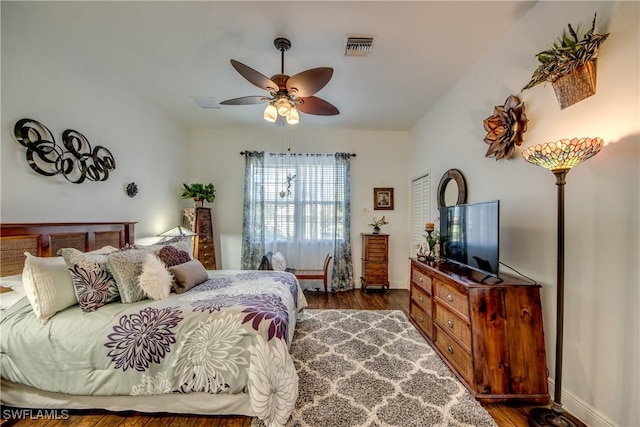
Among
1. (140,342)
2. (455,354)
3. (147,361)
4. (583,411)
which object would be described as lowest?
(583,411)

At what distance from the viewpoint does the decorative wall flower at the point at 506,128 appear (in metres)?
2.07

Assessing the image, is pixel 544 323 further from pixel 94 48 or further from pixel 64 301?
pixel 94 48

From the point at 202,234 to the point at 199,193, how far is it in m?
0.68

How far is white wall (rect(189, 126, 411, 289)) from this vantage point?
468 centimetres

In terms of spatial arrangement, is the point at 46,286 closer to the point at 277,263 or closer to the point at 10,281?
the point at 10,281

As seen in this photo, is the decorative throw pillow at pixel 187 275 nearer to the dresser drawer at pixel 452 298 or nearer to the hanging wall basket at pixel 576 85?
the dresser drawer at pixel 452 298

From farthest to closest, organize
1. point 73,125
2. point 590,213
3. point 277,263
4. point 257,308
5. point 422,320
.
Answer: point 277,263
point 422,320
point 73,125
point 257,308
point 590,213

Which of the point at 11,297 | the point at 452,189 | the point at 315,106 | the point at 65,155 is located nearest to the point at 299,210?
the point at 315,106

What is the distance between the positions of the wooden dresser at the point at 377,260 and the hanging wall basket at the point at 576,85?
2.93m

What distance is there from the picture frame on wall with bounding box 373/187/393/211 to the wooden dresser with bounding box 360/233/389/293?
0.65m

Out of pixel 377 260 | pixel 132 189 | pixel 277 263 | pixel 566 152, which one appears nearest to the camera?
pixel 566 152

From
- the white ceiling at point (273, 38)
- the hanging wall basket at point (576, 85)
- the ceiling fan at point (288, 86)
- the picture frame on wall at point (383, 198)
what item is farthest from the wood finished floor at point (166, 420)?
the picture frame on wall at point (383, 198)

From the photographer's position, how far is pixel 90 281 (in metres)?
1.81

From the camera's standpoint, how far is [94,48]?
2.43 m
